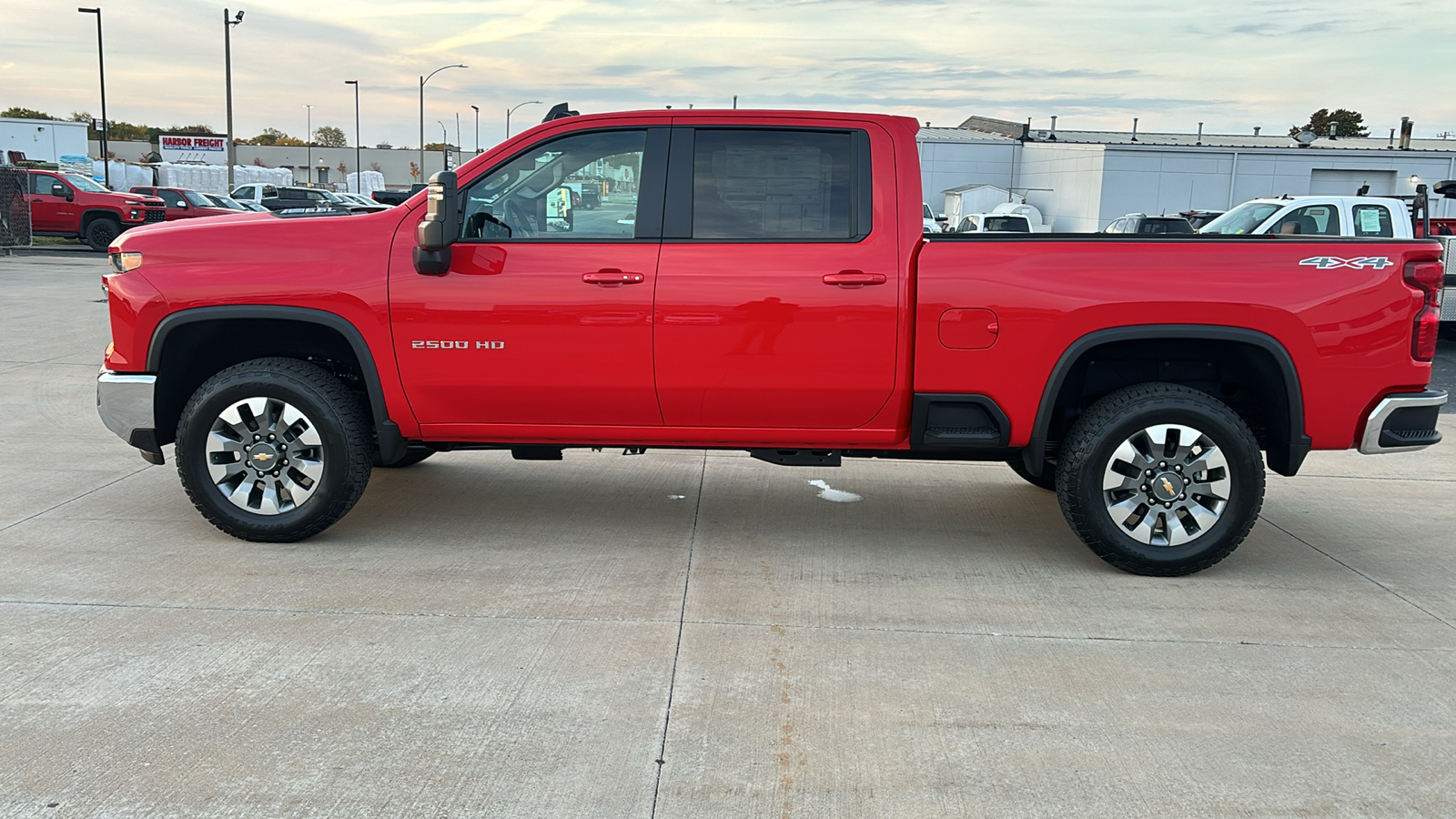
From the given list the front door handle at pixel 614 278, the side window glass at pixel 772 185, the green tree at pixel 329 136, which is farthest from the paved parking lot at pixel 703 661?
the green tree at pixel 329 136

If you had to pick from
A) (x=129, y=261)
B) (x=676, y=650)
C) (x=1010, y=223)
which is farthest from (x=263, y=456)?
(x=1010, y=223)

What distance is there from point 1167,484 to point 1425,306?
1334mm

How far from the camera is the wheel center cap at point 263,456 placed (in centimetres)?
542

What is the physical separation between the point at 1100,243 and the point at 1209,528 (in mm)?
1365

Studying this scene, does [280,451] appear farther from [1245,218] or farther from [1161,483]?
[1245,218]

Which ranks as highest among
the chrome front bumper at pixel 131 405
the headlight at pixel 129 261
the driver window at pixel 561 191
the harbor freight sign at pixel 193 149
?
the harbor freight sign at pixel 193 149

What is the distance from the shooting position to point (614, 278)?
5156 millimetres

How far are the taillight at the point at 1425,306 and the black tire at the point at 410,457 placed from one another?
4592 millimetres

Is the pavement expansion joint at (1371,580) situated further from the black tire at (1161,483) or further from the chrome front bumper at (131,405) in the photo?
the chrome front bumper at (131,405)

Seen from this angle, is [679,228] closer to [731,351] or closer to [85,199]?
[731,351]

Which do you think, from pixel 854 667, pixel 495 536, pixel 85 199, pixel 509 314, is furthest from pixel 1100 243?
pixel 85 199

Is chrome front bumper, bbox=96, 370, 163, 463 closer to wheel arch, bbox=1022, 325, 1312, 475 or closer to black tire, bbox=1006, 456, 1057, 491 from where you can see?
wheel arch, bbox=1022, 325, 1312, 475

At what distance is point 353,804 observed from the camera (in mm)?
3154

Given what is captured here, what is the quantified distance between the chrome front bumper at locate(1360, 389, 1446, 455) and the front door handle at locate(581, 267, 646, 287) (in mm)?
3276
